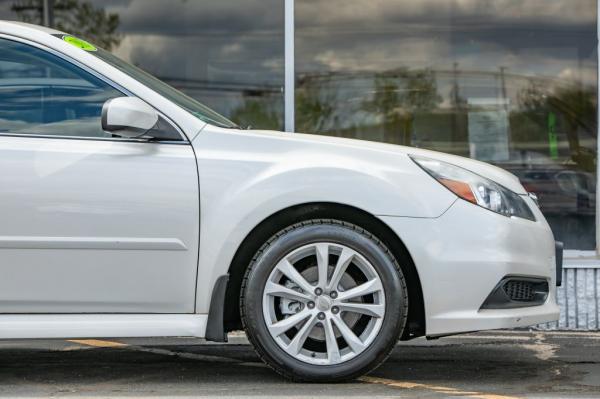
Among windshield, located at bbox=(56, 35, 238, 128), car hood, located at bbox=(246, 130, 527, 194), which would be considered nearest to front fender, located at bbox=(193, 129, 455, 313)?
car hood, located at bbox=(246, 130, 527, 194)

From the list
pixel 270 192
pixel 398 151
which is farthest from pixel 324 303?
pixel 398 151

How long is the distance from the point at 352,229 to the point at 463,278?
0.52 m

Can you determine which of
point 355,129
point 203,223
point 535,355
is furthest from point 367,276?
point 355,129

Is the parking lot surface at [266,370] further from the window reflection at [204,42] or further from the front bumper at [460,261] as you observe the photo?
the window reflection at [204,42]

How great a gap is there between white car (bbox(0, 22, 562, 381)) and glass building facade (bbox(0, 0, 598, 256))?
3.79 m

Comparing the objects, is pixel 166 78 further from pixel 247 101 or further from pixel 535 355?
pixel 535 355

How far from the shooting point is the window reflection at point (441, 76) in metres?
9.35

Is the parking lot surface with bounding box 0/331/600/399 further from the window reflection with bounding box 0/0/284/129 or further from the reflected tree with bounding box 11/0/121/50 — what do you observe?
the reflected tree with bounding box 11/0/121/50

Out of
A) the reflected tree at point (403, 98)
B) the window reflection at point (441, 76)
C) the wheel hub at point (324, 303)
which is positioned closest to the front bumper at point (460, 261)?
the wheel hub at point (324, 303)

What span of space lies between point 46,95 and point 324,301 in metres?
1.54

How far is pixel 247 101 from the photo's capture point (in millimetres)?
9562

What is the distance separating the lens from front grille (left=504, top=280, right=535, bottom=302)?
18.1 ft

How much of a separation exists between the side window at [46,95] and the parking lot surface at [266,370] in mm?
1163

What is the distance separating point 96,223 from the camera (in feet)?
17.5
